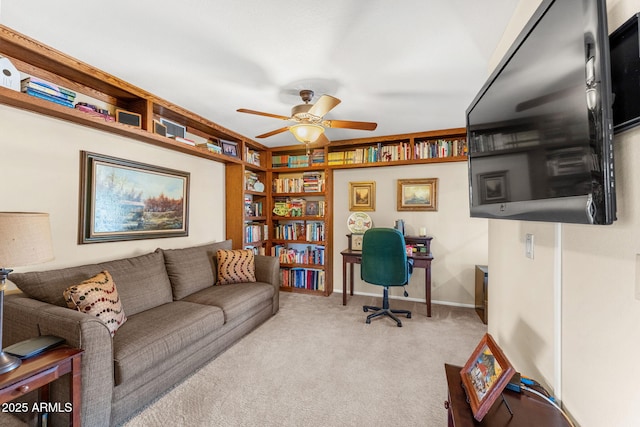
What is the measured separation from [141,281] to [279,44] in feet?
6.93

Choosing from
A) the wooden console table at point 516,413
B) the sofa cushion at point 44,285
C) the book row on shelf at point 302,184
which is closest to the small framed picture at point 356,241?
the book row on shelf at point 302,184

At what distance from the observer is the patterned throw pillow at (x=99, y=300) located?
1635 mm

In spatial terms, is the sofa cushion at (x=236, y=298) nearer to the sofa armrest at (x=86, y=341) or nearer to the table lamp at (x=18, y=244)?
the sofa armrest at (x=86, y=341)

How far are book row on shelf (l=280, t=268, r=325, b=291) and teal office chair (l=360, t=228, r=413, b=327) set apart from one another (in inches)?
45.5

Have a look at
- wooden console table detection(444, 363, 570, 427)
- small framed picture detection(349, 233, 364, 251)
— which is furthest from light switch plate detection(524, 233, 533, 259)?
small framed picture detection(349, 233, 364, 251)

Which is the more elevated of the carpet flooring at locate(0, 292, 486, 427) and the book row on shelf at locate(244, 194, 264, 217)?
the book row on shelf at locate(244, 194, 264, 217)

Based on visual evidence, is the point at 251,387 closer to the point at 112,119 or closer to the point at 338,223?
the point at 112,119

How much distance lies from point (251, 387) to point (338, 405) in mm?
629

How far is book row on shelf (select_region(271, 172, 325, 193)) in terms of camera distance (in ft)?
13.9

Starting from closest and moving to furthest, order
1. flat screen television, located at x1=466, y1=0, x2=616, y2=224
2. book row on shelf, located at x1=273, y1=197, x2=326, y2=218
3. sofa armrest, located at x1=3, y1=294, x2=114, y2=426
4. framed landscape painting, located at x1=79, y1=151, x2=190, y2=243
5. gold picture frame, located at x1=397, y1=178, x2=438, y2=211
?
flat screen television, located at x1=466, y1=0, x2=616, y2=224, sofa armrest, located at x1=3, y1=294, x2=114, y2=426, framed landscape painting, located at x1=79, y1=151, x2=190, y2=243, gold picture frame, located at x1=397, y1=178, x2=438, y2=211, book row on shelf, located at x1=273, y1=197, x2=326, y2=218

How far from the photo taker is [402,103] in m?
2.69

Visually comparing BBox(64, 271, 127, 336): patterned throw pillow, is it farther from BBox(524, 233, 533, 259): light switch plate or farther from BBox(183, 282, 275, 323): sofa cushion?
BBox(524, 233, 533, 259): light switch plate

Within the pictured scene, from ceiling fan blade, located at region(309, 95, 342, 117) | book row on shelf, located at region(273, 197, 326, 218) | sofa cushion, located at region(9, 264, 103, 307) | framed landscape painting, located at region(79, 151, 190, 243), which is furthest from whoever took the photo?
book row on shelf, located at region(273, 197, 326, 218)

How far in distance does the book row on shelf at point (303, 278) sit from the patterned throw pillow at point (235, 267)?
1.17 m
